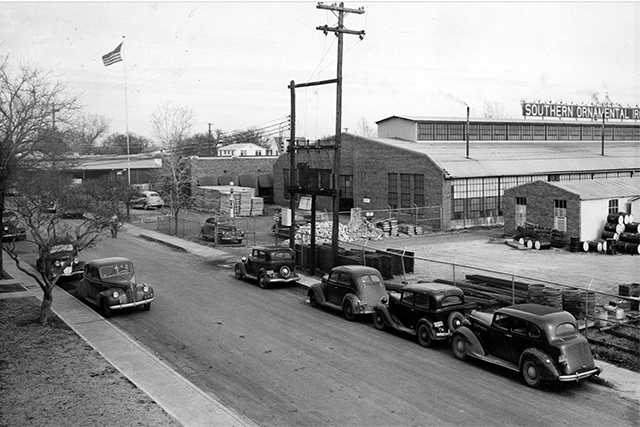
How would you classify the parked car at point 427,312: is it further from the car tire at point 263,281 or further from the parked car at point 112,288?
the parked car at point 112,288

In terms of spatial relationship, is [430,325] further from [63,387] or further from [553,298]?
[63,387]

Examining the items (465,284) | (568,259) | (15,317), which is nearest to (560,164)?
(568,259)

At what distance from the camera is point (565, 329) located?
43.6 ft

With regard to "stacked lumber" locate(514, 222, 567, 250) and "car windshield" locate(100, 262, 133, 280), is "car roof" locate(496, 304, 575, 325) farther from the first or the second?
"stacked lumber" locate(514, 222, 567, 250)

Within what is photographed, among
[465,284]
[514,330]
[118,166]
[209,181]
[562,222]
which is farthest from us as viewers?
[118,166]

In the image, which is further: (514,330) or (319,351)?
(319,351)

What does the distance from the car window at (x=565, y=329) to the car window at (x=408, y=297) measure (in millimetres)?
4648

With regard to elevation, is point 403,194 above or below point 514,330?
above

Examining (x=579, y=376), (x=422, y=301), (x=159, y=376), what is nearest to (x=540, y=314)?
(x=579, y=376)

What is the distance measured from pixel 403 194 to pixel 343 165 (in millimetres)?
8837

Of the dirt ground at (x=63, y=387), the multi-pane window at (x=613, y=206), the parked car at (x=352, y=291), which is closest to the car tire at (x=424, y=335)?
the parked car at (x=352, y=291)

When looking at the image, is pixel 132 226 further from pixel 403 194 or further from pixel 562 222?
pixel 562 222

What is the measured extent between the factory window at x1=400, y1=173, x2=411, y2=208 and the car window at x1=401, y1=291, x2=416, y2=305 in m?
28.8

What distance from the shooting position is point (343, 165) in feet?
176
